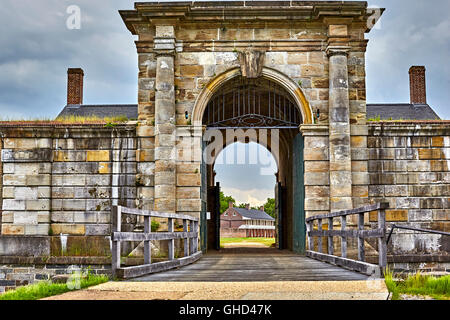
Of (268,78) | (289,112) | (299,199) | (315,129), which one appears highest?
(268,78)

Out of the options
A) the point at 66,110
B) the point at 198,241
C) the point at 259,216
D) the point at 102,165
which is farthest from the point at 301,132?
the point at 259,216

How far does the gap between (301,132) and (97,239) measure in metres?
4.93

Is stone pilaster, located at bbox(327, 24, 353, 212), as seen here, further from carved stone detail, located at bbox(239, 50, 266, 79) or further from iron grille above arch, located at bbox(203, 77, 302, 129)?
carved stone detail, located at bbox(239, 50, 266, 79)

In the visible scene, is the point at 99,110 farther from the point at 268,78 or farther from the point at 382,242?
the point at 382,242

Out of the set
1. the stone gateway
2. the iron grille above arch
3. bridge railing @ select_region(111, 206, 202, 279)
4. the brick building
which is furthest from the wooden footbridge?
the brick building

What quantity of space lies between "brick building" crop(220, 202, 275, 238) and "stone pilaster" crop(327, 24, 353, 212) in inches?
1935

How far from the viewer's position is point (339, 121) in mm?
11562

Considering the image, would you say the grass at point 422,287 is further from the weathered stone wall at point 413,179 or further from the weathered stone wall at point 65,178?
the weathered stone wall at point 65,178

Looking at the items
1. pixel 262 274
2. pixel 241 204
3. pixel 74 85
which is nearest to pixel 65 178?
pixel 262 274

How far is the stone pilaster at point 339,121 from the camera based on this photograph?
1139 centimetres

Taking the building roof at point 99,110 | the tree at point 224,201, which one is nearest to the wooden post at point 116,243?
the building roof at point 99,110

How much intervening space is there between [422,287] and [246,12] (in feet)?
27.4

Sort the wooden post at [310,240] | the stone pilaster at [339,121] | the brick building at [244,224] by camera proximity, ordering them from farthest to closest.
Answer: the brick building at [244,224] < the stone pilaster at [339,121] < the wooden post at [310,240]

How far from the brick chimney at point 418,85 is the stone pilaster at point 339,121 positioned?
42.5 ft
